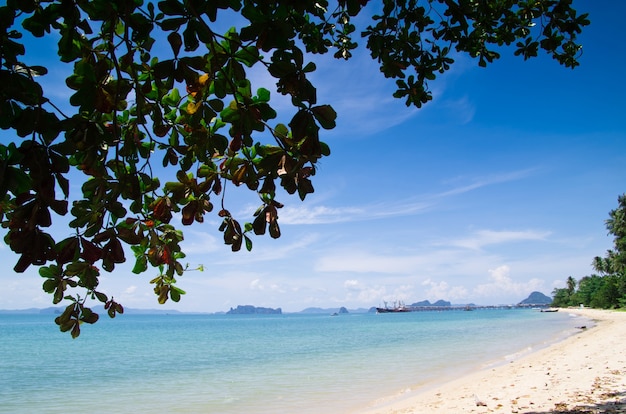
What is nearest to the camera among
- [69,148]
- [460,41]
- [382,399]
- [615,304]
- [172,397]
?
[69,148]

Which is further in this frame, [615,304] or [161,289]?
[615,304]

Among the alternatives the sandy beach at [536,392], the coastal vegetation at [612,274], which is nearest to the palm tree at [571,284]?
the coastal vegetation at [612,274]

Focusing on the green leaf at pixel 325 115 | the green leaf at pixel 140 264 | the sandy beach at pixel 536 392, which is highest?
the green leaf at pixel 325 115

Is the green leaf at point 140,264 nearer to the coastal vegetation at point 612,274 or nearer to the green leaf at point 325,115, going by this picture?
the green leaf at point 325,115

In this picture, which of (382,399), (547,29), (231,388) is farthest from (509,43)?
(231,388)

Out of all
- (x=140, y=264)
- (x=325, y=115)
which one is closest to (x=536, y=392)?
(x=140, y=264)

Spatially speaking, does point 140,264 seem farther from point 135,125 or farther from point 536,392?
point 536,392

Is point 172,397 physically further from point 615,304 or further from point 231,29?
point 615,304

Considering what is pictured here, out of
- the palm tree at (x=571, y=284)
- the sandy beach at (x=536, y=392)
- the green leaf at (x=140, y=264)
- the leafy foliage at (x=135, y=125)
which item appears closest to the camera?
the leafy foliage at (x=135, y=125)

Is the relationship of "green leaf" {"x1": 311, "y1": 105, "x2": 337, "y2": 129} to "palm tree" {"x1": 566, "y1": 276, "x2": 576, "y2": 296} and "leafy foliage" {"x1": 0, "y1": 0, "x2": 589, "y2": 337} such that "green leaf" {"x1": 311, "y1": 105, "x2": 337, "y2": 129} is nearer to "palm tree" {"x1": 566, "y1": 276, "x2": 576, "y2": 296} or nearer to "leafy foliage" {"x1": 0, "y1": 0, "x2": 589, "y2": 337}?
"leafy foliage" {"x1": 0, "y1": 0, "x2": 589, "y2": 337}

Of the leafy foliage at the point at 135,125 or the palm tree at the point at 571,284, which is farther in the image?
the palm tree at the point at 571,284

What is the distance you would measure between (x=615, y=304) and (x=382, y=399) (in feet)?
215

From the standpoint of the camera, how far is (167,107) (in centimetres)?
235

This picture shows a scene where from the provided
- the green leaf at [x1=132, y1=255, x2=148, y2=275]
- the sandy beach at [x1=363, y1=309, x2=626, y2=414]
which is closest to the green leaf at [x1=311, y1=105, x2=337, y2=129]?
the green leaf at [x1=132, y1=255, x2=148, y2=275]
